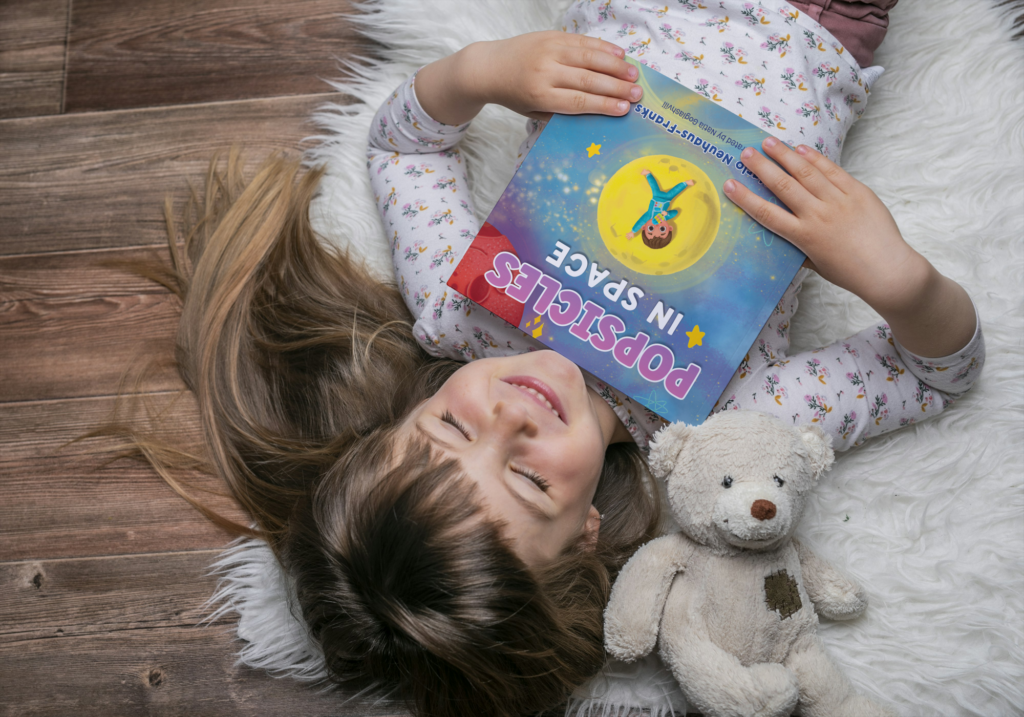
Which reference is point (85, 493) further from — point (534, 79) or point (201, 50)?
point (534, 79)

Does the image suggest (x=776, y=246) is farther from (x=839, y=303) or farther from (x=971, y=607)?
(x=971, y=607)

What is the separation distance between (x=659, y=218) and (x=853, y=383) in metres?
0.29

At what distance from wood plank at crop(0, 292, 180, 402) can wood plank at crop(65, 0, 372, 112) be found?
1.00 ft

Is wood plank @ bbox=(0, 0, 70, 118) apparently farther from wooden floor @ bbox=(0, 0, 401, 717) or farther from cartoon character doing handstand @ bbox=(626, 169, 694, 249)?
cartoon character doing handstand @ bbox=(626, 169, 694, 249)

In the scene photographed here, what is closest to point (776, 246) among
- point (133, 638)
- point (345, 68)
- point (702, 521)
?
point (702, 521)

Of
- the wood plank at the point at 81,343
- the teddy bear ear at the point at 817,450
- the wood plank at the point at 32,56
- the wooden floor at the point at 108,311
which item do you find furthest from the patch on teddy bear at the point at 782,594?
the wood plank at the point at 32,56

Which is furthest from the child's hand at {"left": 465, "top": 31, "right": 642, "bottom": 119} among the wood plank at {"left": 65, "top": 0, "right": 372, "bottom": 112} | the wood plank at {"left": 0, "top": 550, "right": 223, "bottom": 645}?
the wood plank at {"left": 0, "top": 550, "right": 223, "bottom": 645}

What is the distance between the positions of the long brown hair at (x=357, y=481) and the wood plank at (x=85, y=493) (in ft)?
0.11

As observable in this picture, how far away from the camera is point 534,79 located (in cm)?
78

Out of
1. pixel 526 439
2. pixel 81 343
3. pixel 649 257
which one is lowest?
pixel 81 343

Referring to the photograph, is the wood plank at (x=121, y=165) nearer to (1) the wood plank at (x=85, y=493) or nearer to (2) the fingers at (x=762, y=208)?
(1) the wood plank at (x=85, y=493)

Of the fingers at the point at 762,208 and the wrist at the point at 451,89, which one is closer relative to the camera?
the fingers at the point at 762,208

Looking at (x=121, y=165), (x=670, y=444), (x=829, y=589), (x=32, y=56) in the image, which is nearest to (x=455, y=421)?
(x=670, y=444)

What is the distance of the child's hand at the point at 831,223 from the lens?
714 millimetres
